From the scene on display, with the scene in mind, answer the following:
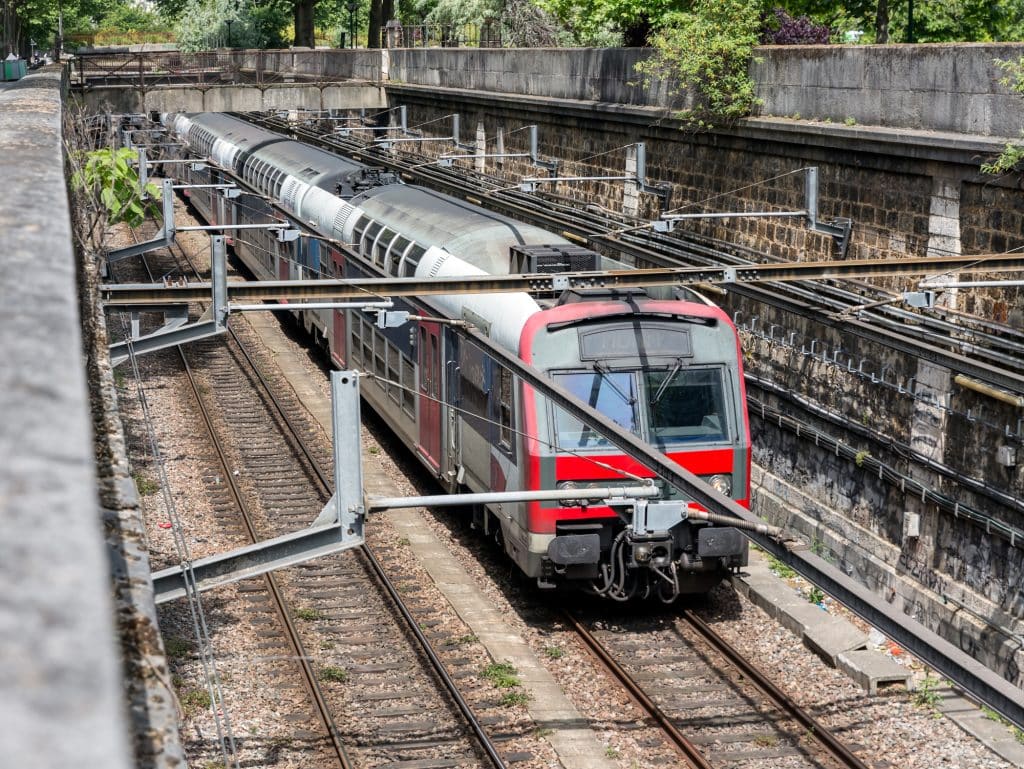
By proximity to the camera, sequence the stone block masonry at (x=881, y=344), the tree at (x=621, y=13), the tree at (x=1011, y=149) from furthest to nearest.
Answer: the tree at (x=621, y=13) → the stone block masonry at (x=881, y=344) → the tree at (x=1011, y=149)

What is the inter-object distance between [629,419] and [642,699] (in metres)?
2.49

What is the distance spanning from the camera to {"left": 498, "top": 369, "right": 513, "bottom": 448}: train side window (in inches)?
476

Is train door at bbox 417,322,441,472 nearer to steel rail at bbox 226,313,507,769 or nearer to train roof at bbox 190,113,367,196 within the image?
steel rail at bbox 226,313,507,769

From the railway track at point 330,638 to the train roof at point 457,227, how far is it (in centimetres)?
322

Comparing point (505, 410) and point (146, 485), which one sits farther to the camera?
point (146, 485)

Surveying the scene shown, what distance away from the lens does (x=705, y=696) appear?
1088 centimetres

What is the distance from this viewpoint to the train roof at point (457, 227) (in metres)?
14.3

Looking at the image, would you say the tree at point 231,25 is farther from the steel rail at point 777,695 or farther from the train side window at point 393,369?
the steel rail at point 777,695

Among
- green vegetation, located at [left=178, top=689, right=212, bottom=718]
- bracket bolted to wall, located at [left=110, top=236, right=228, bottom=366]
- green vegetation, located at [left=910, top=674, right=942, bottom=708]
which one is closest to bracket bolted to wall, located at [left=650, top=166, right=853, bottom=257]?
bracket bolted to wall, located at [left=110, top=236, right=228, bottom=366]

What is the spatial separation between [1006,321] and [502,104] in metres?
18.9

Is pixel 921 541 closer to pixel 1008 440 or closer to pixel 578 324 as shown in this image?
pixel 1008 440

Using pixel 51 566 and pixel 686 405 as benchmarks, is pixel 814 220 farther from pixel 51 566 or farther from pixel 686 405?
pixel 51 566

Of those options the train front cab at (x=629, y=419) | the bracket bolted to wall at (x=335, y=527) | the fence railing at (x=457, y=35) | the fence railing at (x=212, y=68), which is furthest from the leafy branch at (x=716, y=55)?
the fence railing at (x=457, y=35)

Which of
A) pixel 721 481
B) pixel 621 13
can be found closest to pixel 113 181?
pixel 721 481
